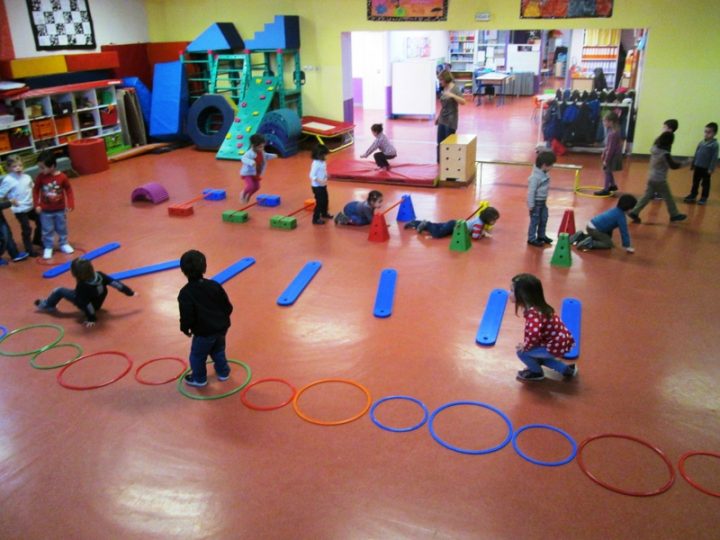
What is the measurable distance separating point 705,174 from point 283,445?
838 centimetres

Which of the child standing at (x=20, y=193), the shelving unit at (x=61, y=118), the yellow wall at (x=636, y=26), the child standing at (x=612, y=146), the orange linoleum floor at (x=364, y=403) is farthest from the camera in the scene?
the yellow wall at (x=636, y=26)

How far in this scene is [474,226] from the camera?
822 cm

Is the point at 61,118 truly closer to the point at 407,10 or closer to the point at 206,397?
the point at 407,10

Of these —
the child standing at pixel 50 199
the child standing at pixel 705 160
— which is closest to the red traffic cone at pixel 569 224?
the child standing at pixel 705 160

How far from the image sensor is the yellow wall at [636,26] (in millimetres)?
12016

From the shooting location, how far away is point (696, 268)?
7086 mm

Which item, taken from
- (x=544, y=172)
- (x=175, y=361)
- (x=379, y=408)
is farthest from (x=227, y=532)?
(x=544, y=172)

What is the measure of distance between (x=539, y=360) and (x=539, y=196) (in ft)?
10.7

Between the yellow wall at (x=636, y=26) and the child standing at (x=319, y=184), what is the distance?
6942mm

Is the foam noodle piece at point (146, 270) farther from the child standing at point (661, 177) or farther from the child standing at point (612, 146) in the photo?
the child standing at point (612, 146)

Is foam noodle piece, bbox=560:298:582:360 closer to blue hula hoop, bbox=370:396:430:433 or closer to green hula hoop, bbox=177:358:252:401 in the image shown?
blue hula hoop, bbox=370:396:430:433

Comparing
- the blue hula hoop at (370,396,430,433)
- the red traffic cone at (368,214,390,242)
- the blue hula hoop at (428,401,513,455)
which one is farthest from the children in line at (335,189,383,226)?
the blue hula hoop at (428,401,513,455)

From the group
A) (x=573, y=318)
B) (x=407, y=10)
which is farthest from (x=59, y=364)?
(x=407, y=10)

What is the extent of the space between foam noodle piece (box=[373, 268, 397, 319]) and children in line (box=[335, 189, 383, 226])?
1703mm
